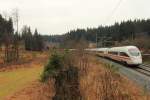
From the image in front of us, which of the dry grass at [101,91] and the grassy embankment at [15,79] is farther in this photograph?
the grassy embankment at [15,79]

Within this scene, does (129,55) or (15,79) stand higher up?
(129,55)

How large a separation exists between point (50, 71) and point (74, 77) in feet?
→ 9.38

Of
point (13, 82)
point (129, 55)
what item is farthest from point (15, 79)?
point (129, 55)

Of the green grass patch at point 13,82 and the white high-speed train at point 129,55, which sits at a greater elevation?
the white high-speed train at point 129,55

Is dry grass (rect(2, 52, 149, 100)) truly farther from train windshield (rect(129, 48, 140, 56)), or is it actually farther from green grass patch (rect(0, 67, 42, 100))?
train windshield (rect(129, 48, 140, 56))

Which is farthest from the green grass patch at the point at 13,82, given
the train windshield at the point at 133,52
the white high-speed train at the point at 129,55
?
the train windshield at the point at 133,52

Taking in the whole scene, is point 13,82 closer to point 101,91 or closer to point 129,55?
point 101,91

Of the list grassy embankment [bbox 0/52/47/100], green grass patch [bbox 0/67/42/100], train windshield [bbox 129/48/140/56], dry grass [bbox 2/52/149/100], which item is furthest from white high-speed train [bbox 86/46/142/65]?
dry grass [bbox 2/52/149/100]

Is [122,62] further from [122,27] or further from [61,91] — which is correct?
[122,27]

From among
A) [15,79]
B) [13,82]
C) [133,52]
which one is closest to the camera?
[13,82]

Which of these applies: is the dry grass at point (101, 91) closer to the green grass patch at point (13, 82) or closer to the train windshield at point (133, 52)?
the green grass patch at point (13, 82)

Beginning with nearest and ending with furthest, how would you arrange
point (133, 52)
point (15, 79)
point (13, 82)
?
1. point (13, 82)
2. point (15, 79)
3. point (133, 52)

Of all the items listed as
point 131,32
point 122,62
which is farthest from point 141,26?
point 122,62

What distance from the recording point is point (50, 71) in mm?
21312
